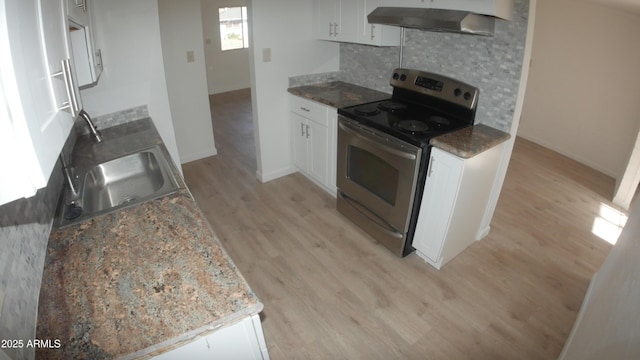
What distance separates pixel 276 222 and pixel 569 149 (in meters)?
3.69

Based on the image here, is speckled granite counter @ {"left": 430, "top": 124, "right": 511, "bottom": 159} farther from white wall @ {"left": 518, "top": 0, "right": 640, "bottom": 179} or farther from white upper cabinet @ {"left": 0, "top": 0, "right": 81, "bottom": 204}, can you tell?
white wall @ {"left": 518, "top": 0, "right": 640, "bottom": 179}

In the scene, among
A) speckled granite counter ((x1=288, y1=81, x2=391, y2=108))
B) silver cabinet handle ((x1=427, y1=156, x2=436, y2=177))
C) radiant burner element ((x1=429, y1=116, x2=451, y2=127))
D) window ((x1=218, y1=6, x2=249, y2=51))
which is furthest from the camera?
window ((x1=218, y1=6, x2=249, y2=51))

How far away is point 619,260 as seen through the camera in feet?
5.09

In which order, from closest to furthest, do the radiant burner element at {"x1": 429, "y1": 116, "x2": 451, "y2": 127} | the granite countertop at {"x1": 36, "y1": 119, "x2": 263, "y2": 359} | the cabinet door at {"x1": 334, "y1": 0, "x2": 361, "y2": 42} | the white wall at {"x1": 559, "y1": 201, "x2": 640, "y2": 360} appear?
the granite countertop at {"x1": 36, "y1": 119, "x2": 263, "y2": 359}, the white wall at {"x1": 559, "y1": 201, "x2": 640, "y2": 360}, the radiant burner element at {"x1": 429, "y1": 116, "x2": 451, "y2": 127}, the cabinet door at {"x1": 334, "y1": 0, "x2": 361, "y2": 42}

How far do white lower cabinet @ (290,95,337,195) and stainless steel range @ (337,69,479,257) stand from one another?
0.29 meters

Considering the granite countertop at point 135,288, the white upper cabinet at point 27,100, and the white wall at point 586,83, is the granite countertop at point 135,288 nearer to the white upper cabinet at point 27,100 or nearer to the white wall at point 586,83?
the white upper cabinet at point 27,100

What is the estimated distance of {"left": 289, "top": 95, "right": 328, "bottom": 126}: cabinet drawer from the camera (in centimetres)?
305

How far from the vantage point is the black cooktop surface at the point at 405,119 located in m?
2.21

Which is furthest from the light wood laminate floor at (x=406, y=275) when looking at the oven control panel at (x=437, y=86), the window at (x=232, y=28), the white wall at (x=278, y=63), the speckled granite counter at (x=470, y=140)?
the window at (x=232, y=28)

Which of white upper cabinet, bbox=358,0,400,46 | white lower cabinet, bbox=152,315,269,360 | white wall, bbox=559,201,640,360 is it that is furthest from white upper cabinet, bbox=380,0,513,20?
white lower cabinet, bbox=152,315,269,360

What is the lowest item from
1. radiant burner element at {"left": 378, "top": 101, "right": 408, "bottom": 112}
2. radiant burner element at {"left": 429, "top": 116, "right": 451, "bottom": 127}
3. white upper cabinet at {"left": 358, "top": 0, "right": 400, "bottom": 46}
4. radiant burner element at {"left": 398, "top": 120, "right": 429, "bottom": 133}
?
radiant burner element at {"left": 398, "top": 120, "right": 429, "bottom": 133}

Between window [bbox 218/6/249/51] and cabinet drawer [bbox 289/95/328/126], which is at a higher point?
window [bbox 218/6/249/51]

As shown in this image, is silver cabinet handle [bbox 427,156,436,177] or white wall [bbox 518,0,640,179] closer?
silver cabinet handle [bbox 427,156,436,177]

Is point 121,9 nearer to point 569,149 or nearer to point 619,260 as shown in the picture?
point 619,260
